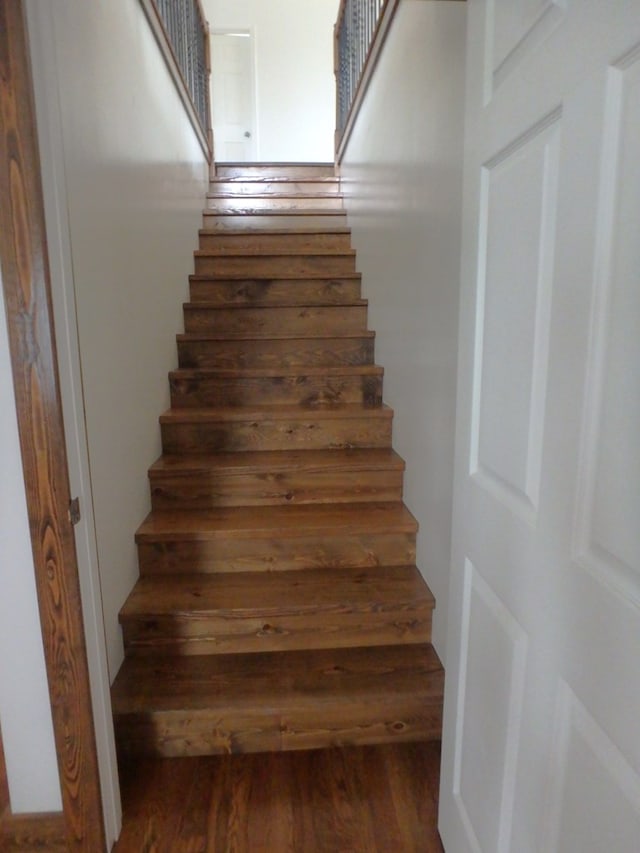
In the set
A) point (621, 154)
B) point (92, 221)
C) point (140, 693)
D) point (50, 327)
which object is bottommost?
point (140, 693)

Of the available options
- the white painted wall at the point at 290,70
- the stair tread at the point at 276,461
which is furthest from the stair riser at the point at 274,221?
the white painted wall at the point at 290,70

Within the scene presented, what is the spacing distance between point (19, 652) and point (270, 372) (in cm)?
153

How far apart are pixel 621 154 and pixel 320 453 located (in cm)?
172

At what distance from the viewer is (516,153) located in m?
0.77

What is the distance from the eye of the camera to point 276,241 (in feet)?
10.7

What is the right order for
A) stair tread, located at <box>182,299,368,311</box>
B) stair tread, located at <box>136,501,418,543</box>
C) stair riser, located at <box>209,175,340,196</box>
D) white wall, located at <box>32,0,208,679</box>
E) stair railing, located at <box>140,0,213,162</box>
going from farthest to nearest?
1. stair riser, located at <box>209,175,340,196</box>
2. stair tread, located at <box>182,299,368,311</box>
3. stair railing, located at <box>140,0,213,162</box>
4. stair tread, located at <box>136,501,418,543</box>
5. white wall, located at <box>32,0,208,679</box>

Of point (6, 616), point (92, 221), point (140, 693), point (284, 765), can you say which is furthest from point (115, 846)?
point (92, 221)

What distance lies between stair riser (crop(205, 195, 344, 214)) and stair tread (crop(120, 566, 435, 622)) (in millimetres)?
2710

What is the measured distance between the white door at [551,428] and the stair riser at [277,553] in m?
0.82

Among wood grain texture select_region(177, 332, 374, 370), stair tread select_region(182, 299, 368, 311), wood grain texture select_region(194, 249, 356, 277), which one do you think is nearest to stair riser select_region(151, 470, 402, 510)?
wood grain texture select_region(177, 332, 374, 370)

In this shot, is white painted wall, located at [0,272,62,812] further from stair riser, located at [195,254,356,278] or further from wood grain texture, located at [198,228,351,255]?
wood grain texture, located at [198,228,351,255]

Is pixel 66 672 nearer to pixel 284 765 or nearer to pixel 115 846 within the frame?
pixel 115 846

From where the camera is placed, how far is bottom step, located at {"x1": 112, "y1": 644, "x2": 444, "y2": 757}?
144 cm

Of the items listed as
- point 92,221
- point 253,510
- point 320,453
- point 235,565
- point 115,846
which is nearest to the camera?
point 115,846
